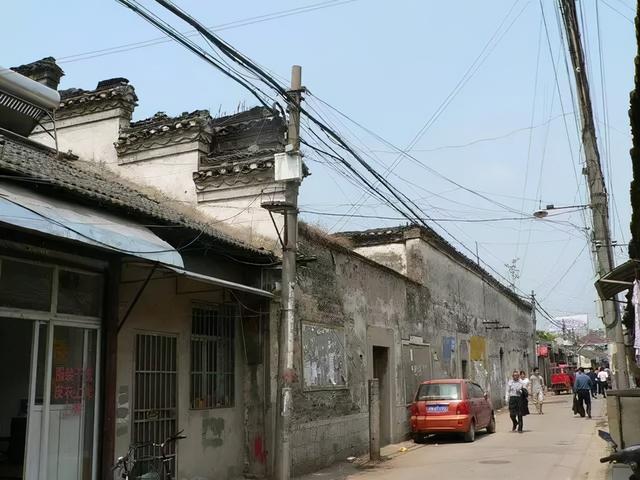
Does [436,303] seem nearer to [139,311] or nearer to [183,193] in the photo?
[183,193]

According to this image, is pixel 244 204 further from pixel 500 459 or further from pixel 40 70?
pixel 500 459

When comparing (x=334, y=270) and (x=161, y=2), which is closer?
(x=161, y=2)

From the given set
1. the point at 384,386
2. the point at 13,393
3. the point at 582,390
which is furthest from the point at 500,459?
the point at 582,390

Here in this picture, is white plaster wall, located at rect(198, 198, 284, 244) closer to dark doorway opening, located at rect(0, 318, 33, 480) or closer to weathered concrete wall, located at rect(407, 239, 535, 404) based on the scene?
dark doorway opening, located at rect(0, 318, 33, 480)

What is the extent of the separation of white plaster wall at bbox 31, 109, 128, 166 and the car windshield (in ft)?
32.5

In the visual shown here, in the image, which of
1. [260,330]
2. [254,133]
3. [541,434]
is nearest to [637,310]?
[260,330]

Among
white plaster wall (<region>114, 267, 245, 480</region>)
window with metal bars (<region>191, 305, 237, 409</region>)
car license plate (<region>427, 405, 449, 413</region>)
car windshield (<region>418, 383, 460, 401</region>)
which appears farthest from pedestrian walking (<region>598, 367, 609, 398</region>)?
window with metal bars (<region>191, 305, 237, 409</region>)

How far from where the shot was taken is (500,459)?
44.1 ft

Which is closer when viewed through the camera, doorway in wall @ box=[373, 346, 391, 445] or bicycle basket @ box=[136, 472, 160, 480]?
bicycle basket @ box=[136, 472, 160, 480]

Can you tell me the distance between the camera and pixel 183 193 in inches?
569

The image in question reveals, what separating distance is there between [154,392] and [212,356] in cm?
158

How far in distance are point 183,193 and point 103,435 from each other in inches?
272

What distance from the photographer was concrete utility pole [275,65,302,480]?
998cm

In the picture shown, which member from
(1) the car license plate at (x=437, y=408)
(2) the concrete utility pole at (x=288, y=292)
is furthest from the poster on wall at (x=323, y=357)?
(1) the car license plate at (x=437, y=408)
